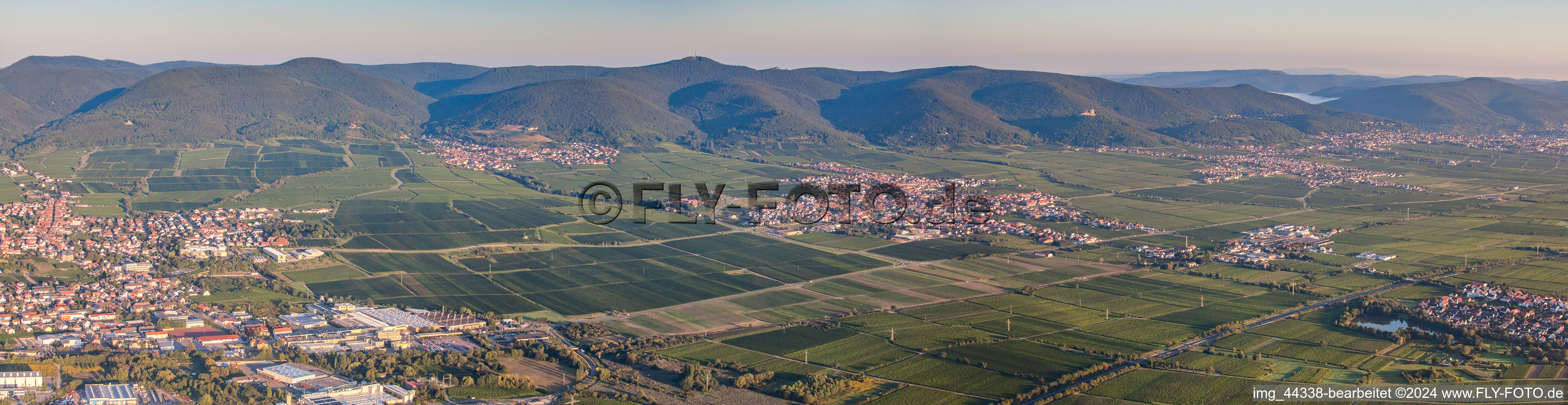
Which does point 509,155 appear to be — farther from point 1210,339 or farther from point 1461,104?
point 1461,104

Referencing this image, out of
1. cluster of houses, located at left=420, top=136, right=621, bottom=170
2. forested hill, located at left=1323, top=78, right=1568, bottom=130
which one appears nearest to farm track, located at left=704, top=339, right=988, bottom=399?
cluster of houses, located at left=420, top=136, right=621, bottom=170

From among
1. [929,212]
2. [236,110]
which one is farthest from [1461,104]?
[236,110]

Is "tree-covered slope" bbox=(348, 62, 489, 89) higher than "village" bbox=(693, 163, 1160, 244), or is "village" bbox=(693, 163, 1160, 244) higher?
"tree-covered slope" bbox=(348, 62, 489, 89)

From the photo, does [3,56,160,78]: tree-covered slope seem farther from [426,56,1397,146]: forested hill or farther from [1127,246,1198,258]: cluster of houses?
[1127,246,1198,258]: cluster of houses

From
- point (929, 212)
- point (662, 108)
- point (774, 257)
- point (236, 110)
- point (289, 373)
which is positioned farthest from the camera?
point (662, 108)

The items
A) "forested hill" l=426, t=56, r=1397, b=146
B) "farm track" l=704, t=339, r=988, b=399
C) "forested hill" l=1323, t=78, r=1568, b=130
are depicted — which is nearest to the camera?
"farm track" l=704, t=339, r=988, b=399

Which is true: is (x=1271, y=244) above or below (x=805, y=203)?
below
